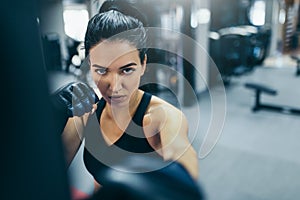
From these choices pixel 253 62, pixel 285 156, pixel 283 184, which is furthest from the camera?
pixel 253 62

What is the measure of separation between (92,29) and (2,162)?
0.37m

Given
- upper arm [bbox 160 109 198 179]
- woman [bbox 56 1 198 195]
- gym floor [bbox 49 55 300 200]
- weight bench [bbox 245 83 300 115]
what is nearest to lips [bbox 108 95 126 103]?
woman [bbox 56 1 198 195]

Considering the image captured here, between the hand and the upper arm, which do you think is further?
the upper arm

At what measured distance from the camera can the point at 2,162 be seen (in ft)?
1.00

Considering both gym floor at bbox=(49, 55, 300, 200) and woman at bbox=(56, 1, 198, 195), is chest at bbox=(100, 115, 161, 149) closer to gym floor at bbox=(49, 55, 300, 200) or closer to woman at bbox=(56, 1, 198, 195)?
woman at bbox=(56, 1, 198, 195)

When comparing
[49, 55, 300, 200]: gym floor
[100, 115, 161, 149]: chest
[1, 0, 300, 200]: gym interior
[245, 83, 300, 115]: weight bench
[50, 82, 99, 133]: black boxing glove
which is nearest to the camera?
[1, 0, 300, 200]: gym interior

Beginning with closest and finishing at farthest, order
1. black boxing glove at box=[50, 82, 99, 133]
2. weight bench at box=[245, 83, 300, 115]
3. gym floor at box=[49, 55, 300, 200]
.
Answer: black boxing glove at box=[50, 82, 99, 133], gym floor at box=[49, 55, 300, 200], weight bench at box=[245, 83, 300, 115]

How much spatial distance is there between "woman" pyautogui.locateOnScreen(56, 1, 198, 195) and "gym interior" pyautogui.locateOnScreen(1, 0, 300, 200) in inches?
1.3

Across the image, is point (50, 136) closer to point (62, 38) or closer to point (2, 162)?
point (2, 162)

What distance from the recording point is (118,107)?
0.67 metres

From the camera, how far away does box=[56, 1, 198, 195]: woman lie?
1.98 ft

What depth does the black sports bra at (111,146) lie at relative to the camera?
0.65 m

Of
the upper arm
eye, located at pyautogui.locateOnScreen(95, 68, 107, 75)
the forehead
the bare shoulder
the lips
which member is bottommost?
the upper arm

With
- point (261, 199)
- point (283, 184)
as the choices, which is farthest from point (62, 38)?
point (283, 184)
